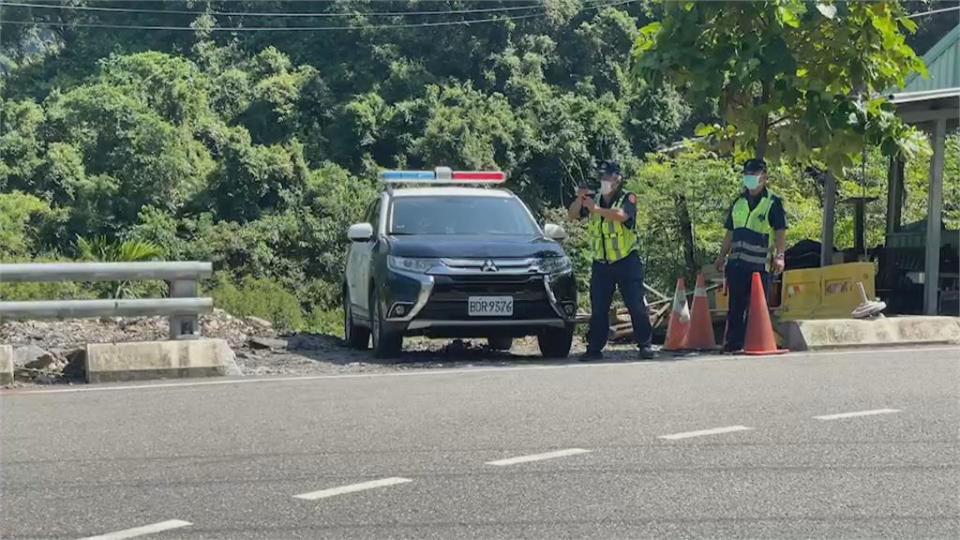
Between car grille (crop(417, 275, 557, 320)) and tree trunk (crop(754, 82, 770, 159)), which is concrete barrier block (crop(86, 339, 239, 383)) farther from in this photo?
tree trunk (crop(754, 82, 770, 159))

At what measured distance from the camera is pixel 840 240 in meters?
24.8

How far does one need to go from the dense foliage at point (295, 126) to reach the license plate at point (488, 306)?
1376 cm

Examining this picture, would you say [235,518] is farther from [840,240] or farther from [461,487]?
[840,240]

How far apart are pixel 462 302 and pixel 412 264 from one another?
22.5 inches

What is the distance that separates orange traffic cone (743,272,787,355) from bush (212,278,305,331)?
1165cm

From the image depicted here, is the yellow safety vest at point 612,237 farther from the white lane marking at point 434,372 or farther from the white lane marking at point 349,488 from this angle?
the white lane marking at point 349,488

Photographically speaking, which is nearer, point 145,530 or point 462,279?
point 145,530

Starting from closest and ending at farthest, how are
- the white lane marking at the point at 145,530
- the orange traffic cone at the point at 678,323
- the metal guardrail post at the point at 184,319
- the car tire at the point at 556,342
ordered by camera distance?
the white lane marking at the point at 145,530
the metal guardrail post at the point at 184,319
the car tire at the point at 556,342
the orange traffic cone at the point at 678,323

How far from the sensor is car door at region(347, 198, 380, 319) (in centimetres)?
1261

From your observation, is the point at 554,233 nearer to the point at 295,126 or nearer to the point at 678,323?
the point at 678,323

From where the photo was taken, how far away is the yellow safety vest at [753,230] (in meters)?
11.9

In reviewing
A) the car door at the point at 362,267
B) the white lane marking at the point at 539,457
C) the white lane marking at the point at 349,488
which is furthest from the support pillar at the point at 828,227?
the white lane marking at the point at 349,488

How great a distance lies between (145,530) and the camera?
5.19m

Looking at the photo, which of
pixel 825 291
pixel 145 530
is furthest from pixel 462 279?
pixel 145 530
